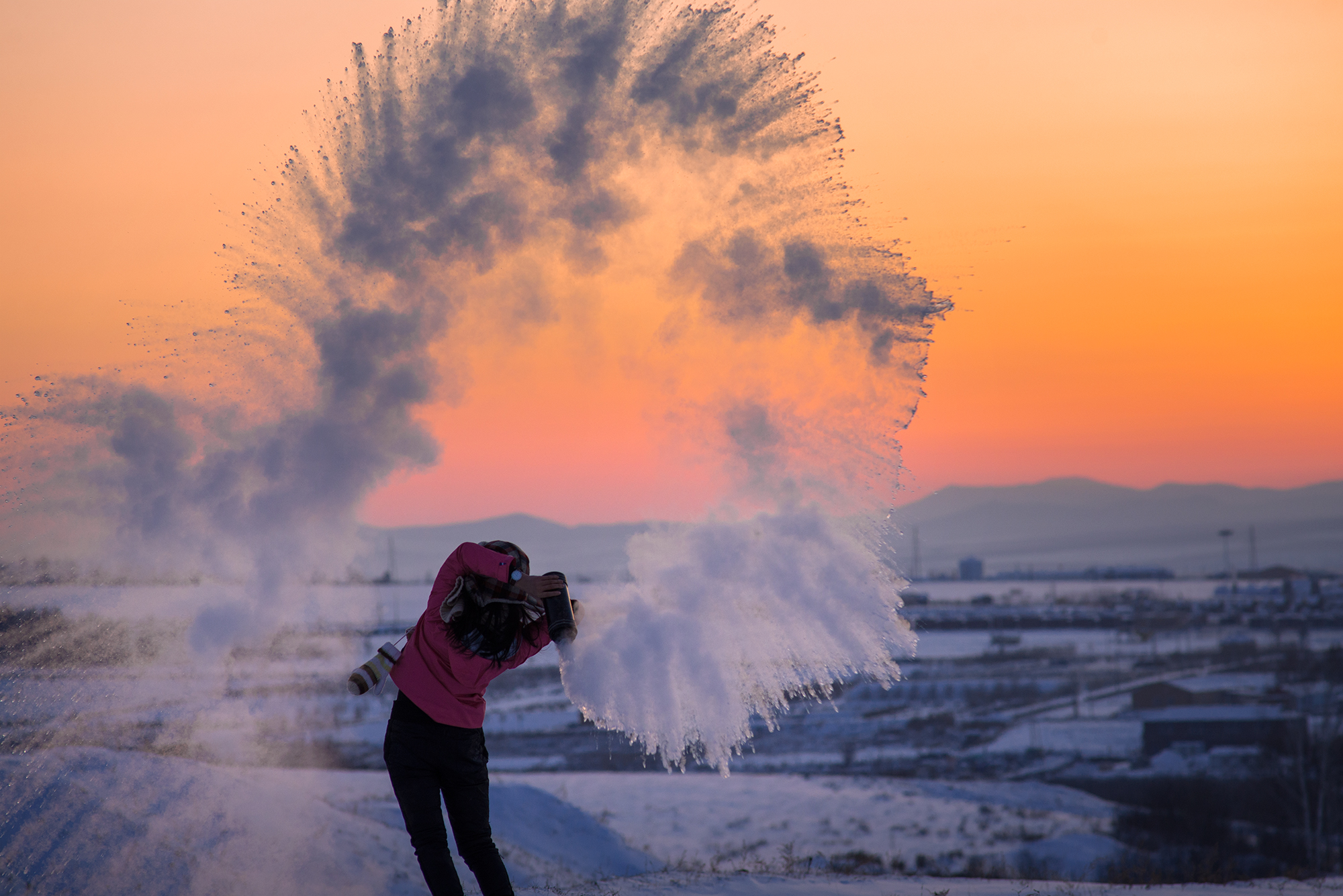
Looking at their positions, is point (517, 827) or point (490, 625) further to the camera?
point (517, 827)

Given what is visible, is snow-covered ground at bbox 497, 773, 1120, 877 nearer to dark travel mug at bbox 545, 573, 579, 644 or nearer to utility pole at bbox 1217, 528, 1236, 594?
dark travel mug at bbox 545, 573, 579, 644

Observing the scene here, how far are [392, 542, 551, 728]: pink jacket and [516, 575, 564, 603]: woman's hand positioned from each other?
0.10m

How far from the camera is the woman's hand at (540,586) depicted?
433 cm

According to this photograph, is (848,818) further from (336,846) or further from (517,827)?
(336,846)

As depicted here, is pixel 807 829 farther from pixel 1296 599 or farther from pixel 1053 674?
pixel 1296 599

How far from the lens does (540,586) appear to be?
4375 millimetres

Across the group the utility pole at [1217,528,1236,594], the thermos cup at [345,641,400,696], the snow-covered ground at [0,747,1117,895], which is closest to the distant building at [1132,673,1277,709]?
the snow-covered ground at [0,747,1117,895]

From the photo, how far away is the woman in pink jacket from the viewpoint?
14.3ft

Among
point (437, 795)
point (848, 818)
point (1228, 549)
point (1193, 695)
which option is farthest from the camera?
point (1228, 549)

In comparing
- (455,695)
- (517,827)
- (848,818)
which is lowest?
(848,818)

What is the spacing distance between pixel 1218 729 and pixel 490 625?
1523 inches

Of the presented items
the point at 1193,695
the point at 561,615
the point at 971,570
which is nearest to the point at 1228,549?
the point at 971,570

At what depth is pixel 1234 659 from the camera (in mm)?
58875

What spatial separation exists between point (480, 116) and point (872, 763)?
94.3 ft
